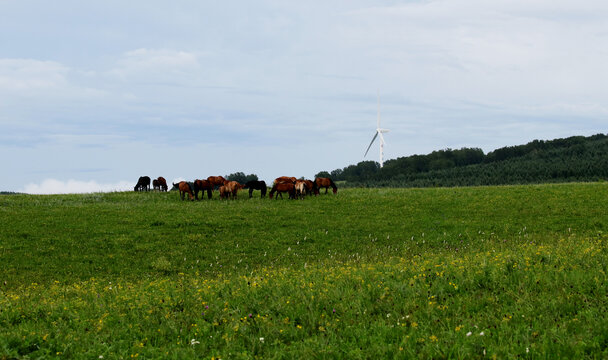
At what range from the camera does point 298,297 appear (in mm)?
11016

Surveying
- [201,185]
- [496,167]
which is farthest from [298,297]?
[496,167]

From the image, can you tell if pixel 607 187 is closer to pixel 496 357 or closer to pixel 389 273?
pixel 389 273

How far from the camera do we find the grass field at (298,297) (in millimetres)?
8336

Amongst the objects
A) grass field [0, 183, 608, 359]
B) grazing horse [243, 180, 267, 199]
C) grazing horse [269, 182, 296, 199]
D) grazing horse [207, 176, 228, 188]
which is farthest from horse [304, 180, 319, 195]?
grass field [0, 183, 608, 359]

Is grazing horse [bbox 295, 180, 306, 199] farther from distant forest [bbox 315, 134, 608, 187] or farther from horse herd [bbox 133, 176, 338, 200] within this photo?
distant forest [bbox 315, 134, 608, 187]

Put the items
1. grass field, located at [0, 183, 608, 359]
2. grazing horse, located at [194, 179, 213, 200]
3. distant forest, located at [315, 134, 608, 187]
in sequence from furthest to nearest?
distant forest, located at [315, 134, 608, 187], grazing horse, located at [194, 179, 213, 200], grass field, located at [0, 183, 608, 359]

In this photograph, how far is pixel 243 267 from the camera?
63.7 ft

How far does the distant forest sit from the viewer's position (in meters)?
86.2

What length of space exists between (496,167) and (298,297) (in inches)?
4410

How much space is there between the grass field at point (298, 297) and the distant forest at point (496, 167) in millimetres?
45421

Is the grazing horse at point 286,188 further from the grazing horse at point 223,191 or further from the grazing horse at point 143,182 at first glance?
the grazing horse at point 143,182

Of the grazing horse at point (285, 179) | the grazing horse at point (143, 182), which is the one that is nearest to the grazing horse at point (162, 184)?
the grazing horse at point (143, 182)

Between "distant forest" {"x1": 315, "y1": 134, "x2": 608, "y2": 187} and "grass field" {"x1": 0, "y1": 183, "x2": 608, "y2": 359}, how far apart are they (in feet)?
149

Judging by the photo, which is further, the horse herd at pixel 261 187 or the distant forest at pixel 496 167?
the distant forest at pixel 496 167
